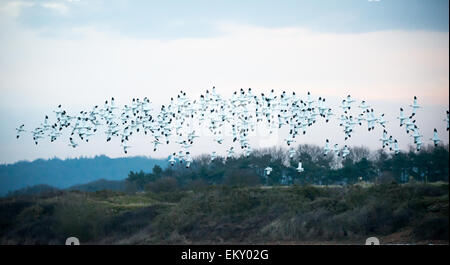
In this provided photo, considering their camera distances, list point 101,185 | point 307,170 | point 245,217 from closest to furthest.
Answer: point 245,217
point 307,170
point 101,185

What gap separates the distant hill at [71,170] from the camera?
73.7m

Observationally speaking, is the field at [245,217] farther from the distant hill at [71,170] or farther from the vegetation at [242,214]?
the distant hill at [71,170]

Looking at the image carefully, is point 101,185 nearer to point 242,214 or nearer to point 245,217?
point 242,214

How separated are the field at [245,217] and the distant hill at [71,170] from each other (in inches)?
740

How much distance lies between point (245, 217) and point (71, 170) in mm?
43451

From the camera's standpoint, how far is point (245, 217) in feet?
156

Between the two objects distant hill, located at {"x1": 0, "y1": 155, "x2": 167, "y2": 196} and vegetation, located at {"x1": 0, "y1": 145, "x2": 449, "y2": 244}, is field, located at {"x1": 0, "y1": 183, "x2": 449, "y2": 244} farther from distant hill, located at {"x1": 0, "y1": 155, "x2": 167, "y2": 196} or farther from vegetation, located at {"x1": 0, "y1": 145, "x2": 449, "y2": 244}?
distant hill, located at {"x1": 0, "y1": 155, "x2": 167, "y2": 196}

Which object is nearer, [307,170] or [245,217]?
[245,217]

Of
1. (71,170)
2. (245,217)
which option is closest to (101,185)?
(71,170)

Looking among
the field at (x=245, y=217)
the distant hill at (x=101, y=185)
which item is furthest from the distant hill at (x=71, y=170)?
the field at (x=245, y=217)

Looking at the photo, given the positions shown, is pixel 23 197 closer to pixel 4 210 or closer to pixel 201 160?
pixel 4 210

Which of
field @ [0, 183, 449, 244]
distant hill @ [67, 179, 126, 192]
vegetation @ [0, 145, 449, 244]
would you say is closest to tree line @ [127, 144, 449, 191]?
vegetation @ [0, 145, 449, 244]

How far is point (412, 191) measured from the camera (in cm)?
4588

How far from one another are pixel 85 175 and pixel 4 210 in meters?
32.4
